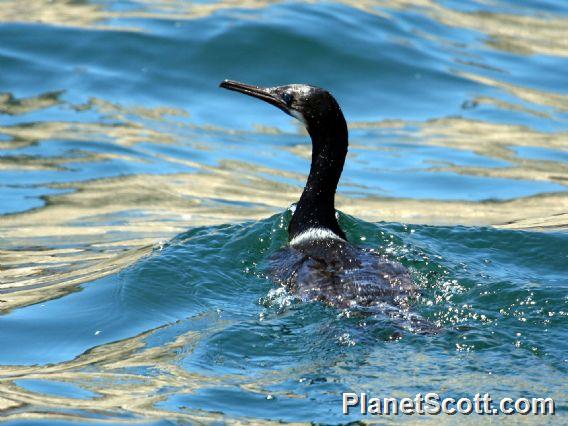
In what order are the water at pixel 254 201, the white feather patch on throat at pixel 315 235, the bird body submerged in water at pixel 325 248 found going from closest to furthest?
the water at pixel 254 201 < the bird body submerged in water at pixel 325 248 < the white feather patch on throat at pixel 315 235

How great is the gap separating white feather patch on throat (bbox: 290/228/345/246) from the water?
415mm

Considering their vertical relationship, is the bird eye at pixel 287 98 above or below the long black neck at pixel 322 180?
above

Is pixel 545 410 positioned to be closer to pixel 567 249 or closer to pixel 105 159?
pixel 567 249

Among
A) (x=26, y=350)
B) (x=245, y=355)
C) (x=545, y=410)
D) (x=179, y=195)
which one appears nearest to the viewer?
(x=545, y=410)

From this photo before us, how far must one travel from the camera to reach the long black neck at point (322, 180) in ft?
25.8

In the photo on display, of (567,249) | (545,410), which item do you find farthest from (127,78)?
(545,410)

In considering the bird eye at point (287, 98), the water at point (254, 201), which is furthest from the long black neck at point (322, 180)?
the water at point (254, 201)

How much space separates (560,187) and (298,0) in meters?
5.76

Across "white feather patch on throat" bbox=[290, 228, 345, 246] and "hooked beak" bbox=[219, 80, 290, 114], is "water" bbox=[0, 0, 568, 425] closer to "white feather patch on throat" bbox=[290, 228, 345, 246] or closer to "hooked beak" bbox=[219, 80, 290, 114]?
"white feather patch on throat" bbox=[290, 228, 345, 246]

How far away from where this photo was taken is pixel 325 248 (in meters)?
7.52

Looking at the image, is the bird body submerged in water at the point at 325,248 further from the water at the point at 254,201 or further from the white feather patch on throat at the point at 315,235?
the water at the point at 254,201

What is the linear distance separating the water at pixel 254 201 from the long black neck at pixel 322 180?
478 millimetres

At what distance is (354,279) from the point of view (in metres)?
6.82

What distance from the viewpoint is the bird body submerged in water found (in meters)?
6.71
